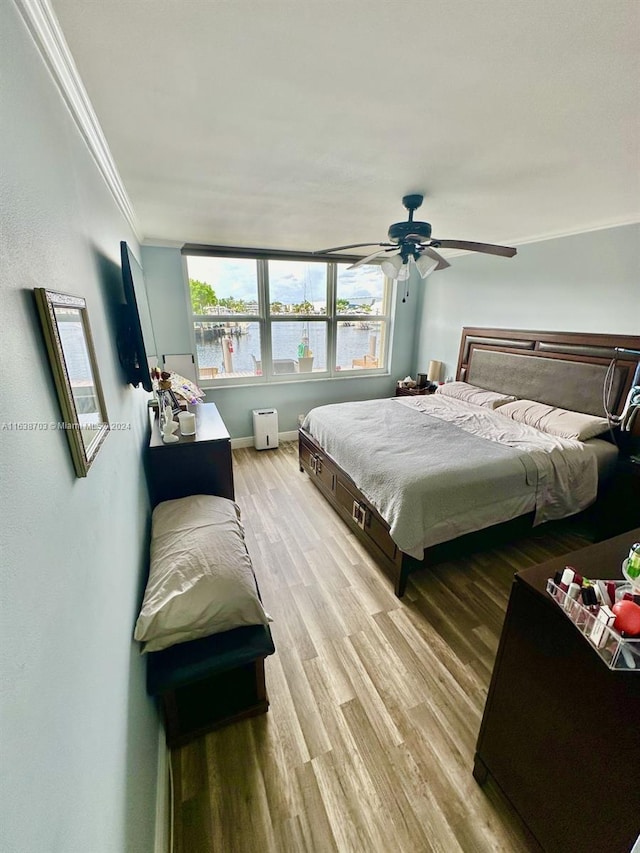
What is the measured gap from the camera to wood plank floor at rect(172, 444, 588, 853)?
3.86 ft

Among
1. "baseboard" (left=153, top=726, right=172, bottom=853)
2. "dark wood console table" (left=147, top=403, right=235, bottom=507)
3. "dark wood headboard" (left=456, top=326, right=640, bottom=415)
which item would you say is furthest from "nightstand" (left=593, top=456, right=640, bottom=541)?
"baseboard" (left=153, top=726, right=172, bottom=853)

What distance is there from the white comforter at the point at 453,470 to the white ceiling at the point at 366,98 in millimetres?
1670

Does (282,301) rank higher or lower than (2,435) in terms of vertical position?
higher

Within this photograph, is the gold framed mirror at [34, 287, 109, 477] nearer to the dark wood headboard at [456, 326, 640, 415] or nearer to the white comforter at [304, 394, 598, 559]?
the white comforter at [304, 394, 598, 559]

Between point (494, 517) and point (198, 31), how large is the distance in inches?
102

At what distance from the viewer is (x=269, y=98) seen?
126 cm

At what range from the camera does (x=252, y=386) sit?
431 centimetres

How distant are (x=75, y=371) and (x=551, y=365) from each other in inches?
148

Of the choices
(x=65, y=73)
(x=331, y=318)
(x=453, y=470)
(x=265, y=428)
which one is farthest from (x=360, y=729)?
(x=331, y=318)

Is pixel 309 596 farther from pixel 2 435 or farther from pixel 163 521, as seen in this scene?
pixel 2 435

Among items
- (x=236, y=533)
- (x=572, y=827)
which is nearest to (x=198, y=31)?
(x=236, y=533)

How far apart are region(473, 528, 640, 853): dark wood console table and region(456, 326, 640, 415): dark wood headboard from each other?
2194 millimetres

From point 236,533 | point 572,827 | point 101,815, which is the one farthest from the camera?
point 236,533

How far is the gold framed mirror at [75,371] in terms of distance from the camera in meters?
0.69
